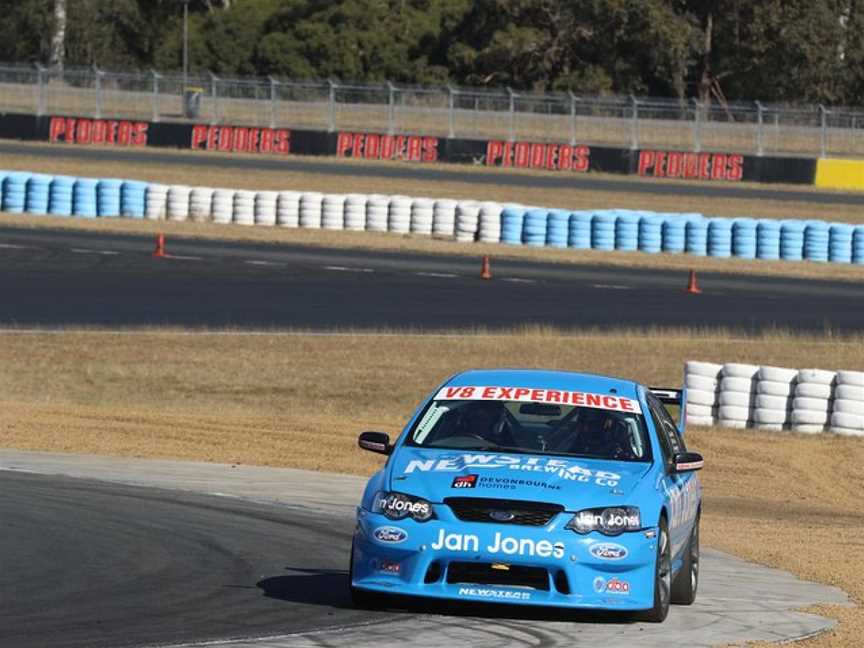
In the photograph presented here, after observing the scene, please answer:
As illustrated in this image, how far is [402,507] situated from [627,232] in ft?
109

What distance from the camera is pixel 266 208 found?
44031 mm

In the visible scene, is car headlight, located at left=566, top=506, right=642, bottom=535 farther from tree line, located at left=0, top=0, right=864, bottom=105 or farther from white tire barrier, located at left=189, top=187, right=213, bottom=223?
tree line, located at left=0, top=0, right=864, bottom=105

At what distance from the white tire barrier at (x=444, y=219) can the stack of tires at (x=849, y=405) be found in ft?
71.4

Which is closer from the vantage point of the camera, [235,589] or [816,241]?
[235,589]

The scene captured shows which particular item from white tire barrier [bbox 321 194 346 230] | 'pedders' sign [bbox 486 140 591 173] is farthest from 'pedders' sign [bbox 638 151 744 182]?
white tire barrier [bbox 321 194 346 230]

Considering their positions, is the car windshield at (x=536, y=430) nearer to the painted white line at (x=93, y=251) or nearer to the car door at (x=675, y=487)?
the car door at (x=675, y=487)

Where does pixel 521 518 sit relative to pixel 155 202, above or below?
above

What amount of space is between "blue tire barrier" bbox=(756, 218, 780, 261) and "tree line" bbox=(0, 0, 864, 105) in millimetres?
37662

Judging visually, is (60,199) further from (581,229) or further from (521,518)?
(521,518)

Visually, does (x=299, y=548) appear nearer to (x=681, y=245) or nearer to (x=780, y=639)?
(x=780, y=639)

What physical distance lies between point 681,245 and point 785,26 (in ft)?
134

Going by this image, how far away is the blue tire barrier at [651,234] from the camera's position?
4206 cm

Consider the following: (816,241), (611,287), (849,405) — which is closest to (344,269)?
(611,287)

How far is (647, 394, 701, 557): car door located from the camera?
33.2 ft
